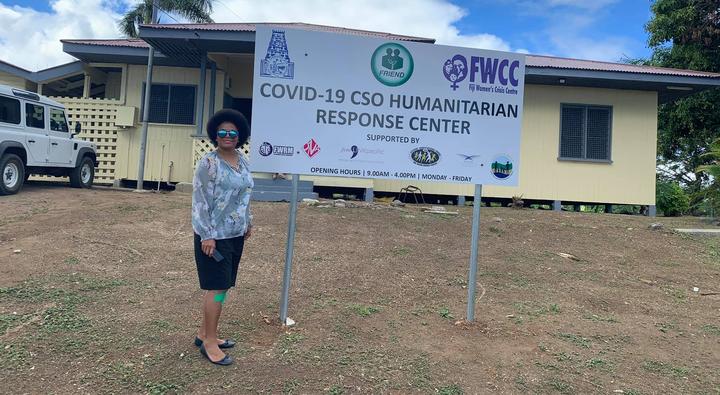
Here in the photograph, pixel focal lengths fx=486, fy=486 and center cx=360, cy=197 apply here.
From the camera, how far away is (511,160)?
14.0ft

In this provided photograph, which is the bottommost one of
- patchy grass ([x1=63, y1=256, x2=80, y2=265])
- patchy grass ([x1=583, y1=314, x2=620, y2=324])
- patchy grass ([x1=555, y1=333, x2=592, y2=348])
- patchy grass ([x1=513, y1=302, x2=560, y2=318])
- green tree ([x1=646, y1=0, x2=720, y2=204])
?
patchy grass ([x1=555, y1=333, x2=592, y2=348])

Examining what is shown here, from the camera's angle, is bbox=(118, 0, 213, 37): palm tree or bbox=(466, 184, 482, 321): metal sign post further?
bbox=(118, 0, 213, 37): palm tree

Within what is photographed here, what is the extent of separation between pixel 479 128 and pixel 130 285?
361 cm

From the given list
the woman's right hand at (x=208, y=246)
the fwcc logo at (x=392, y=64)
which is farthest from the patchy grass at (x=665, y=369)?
the woman's right hand at (x=208, y=246)

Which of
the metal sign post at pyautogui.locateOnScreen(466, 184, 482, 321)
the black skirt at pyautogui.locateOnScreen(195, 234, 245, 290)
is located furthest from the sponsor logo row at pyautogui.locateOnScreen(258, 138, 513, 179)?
the black skirt at pyautogui.locateOnScreen(195, 234, 245, 290)

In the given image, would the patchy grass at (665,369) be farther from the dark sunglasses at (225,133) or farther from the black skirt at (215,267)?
the dark sunglasses at (225,133)

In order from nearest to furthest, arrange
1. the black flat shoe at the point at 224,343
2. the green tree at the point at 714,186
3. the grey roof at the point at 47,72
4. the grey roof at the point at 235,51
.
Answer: the black flat shoe at the point at 224,343 < the green tree at the point at 714,186 < the grey roof at the point at 235,51 < the grey roof at the point at 47,72

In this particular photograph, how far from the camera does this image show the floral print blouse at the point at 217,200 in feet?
10.5

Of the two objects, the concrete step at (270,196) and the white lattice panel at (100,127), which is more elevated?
the white lattice panel at (100,127)

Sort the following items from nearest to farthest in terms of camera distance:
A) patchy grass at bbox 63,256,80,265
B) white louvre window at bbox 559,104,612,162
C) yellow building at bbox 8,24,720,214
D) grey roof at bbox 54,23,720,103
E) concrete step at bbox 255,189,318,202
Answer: patchy grass at bbox 63,256,80,265
concrete step at bbox 255,189,318,202
grey roof at bbox 54,23,720,103
yellow building at bbox 8,24,720,214
white louvre window at bbox 559,104,612,162

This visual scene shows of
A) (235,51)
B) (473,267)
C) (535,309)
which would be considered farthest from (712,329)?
(235,51)

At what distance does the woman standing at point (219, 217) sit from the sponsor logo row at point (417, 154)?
442mm

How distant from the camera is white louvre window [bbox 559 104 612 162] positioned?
12430mm

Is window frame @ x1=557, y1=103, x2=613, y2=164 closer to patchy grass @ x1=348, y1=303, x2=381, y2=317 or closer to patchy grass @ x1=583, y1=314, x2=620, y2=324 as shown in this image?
patchy grass @ x1=583, y1=314, x2=620, y2=324
